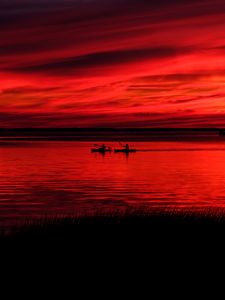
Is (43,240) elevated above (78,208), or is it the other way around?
(43,240)

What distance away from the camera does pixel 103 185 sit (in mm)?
47938

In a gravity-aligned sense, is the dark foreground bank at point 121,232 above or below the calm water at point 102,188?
above

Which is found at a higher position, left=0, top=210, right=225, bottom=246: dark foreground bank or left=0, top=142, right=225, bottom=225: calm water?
left=0, top=210, right=225, bottom=246: dark foreground bank

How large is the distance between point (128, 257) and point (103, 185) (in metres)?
35.6

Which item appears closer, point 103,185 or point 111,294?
point 111,294

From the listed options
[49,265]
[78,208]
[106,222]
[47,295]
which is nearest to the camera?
[47,295]

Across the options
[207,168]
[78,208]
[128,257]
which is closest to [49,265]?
[128,257]

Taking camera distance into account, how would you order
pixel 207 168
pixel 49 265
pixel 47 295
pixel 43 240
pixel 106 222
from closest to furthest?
pixel 47 295, pixel 49 265, pixel 43 240, pixel 106 222, pixel 207 168

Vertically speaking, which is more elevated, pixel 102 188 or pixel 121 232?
pixel 121 232

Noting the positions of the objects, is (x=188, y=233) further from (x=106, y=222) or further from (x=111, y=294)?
(x=111, y=294)

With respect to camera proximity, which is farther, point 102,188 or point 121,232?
point 102,188

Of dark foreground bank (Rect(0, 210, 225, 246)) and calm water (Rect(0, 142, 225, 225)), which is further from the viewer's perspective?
calm water (Rect(0, 142, 225, 225))

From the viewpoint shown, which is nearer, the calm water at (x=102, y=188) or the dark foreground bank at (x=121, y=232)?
the dark foreground bank at (x=121, y=232)

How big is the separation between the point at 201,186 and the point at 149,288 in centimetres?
3523
